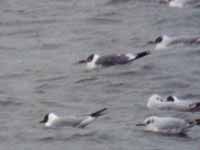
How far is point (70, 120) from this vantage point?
1416 centimetres

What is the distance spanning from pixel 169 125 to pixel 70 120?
1363mm

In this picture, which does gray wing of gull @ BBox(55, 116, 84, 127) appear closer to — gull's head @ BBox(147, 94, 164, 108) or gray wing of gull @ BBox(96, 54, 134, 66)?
gull's head @ BBox(147, 94, 164, 108)

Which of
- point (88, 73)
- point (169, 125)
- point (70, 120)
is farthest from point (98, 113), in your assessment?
point (88, 73)

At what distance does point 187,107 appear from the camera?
47.6 ft

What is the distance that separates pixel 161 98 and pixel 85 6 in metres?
7.62

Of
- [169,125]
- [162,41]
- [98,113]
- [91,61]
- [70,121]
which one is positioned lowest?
[169,125]

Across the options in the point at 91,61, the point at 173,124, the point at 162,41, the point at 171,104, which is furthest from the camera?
the point at 162,41

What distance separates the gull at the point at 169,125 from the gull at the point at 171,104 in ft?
2.36

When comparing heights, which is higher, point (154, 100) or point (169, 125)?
point (154, 100)

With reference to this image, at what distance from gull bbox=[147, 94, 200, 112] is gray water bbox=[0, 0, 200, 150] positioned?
0.43 feet

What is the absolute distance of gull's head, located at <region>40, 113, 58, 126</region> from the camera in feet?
46.4

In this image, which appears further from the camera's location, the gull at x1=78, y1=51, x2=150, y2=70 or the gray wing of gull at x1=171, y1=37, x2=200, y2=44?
the gray wing of gull at x1=171, y1=37, x2=200, y2=44

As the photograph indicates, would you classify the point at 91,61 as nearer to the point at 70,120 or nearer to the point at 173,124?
the point at 70,120

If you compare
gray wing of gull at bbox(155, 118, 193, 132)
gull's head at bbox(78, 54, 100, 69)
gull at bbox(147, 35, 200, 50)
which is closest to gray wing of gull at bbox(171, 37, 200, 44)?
gull at bbox(147, 35, 200, 50)
